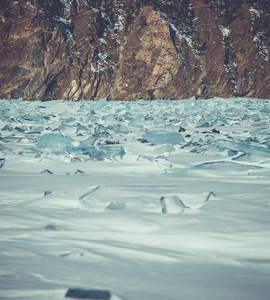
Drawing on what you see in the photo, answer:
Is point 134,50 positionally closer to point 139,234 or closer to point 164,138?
point 164,138

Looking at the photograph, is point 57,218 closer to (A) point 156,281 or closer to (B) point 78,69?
(A) point 156,281

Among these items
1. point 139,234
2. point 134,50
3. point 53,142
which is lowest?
point 53,142

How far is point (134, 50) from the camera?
55.1 ft

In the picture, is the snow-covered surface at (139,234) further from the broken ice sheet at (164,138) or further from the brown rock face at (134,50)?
the brown rock face at (134,50)

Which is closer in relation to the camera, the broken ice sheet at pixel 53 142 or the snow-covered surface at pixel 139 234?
the snow-covered surface at pixel 139 234

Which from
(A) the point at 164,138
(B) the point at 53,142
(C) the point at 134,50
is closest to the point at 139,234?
(B) the point at 53,142

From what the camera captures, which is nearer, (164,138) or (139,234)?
(139,234)

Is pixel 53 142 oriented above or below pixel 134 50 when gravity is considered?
below

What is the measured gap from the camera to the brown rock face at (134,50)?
16.0m

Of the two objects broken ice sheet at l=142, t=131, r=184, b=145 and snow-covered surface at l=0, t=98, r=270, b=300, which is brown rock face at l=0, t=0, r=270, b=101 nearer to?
broken ice sheet at l=142, t=131, r=184, b=145

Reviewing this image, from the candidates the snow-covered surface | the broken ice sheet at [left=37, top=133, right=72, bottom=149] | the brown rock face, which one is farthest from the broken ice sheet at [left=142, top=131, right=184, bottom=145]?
the brown rock face

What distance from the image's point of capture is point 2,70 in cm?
1580

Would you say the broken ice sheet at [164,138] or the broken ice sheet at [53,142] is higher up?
the broken ice sheet at [164,138]

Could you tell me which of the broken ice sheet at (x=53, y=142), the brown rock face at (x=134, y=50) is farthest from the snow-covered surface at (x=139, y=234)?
the brown rock face at (x=134, y=50)
